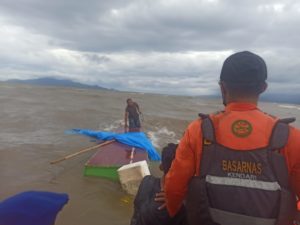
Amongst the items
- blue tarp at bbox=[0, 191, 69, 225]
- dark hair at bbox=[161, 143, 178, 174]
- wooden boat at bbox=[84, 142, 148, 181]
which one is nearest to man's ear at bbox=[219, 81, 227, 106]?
dark hair at bbox=[161, 143, 178, 174]

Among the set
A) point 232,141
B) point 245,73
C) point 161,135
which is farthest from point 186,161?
point 161,135

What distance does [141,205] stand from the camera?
3.03 metres

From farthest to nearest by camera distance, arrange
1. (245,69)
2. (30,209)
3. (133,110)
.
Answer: (133,110), (245,69), (30,209)

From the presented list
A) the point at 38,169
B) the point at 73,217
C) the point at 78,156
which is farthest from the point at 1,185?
the point at 78,156

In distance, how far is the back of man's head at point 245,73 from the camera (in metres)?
2.33

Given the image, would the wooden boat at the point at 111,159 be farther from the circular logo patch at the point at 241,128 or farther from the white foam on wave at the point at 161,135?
the circular logo patch at the point at 241,128

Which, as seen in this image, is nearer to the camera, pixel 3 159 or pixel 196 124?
pixel 196 124

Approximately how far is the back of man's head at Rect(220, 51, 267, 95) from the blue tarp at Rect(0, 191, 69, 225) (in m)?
1.16

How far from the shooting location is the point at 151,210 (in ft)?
9.46

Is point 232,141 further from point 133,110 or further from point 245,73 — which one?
point 133,110

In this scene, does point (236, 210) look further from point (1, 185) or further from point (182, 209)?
point (1, 185)

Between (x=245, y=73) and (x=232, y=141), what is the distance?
0.39 metres

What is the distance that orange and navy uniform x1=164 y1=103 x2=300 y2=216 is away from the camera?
7.30ft

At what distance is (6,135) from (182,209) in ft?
42.0
